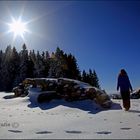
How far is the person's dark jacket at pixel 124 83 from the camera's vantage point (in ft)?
48.1

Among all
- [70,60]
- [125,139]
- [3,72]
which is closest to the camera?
[125,139]

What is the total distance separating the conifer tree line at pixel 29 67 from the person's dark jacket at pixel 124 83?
63399 mm

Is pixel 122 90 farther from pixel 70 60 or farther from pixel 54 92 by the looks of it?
pixel 70 60

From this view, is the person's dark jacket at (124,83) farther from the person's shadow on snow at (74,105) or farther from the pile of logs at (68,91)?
the pile of logs at (68,91)

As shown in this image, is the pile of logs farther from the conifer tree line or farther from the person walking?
the conifer tree line

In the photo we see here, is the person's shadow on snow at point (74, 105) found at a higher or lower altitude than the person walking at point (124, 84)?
lower

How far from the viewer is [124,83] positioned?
14648 mm

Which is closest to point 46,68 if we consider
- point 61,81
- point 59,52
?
point 59,52

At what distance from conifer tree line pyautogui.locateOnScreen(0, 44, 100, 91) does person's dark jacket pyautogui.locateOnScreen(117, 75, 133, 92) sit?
63.4 metres

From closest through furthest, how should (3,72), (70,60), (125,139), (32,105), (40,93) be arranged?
(125,139) < (32,105) < (40,93) < (3,72) < (70,60)

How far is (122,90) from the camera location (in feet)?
48.1

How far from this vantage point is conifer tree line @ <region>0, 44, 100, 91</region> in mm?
79375

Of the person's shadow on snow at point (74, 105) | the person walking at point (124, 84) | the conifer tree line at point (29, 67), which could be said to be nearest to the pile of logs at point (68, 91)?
the person's shadow on snow at point (74, 105)

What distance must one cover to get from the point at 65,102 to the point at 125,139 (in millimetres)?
10301
